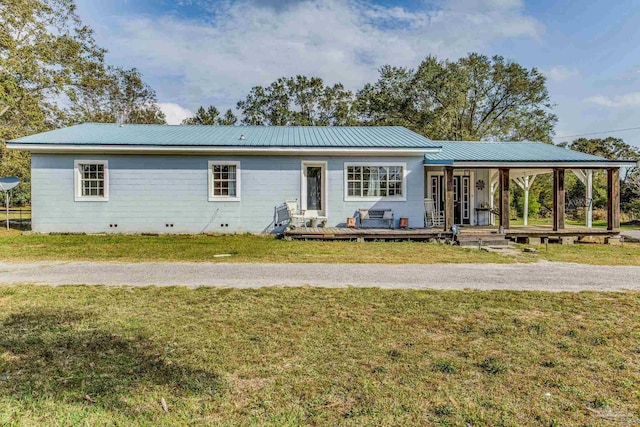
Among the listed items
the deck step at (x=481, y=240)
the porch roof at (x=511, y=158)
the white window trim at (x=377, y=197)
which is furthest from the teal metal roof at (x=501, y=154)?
the deck step at (x=481, y=240)

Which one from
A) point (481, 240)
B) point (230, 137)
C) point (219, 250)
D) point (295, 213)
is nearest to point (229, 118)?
point (230, 137)

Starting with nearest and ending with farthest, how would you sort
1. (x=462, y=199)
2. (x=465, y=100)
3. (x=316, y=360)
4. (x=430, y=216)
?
(x=316, y=360) < (x=430, y=216) < (x=462, y=199) < (x=465, y=100)

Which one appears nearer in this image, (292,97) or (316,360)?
(316,360)

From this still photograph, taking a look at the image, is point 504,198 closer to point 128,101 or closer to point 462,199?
point 462,199

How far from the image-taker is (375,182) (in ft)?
46.8

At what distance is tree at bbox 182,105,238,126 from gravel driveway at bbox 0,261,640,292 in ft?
101

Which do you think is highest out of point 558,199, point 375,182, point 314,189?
point 375,182

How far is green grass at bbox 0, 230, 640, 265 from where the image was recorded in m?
8.83

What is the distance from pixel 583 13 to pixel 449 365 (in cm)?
1794

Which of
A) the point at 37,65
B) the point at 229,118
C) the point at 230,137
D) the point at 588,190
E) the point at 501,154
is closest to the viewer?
the point at 501,154

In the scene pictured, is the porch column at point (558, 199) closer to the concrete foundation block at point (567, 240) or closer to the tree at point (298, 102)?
the concrete foundation block at point (567, 240)

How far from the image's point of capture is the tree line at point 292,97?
19906 mm

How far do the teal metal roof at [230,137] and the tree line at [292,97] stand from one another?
693 cm

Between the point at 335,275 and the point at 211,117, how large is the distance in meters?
34.2
